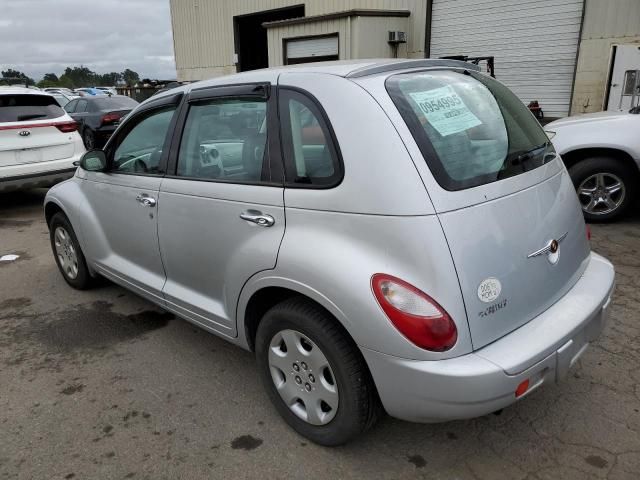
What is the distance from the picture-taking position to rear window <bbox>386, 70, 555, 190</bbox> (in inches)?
83.4

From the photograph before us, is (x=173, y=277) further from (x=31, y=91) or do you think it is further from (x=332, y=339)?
(x=31, y=91)

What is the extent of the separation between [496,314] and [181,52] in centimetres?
2325

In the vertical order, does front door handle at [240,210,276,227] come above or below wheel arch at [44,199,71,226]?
above

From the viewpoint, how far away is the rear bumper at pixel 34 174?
6711 mm

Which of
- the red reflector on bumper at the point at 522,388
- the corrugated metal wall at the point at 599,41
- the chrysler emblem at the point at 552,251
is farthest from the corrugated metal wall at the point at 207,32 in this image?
the red reflector on bumper at the point at 522,388

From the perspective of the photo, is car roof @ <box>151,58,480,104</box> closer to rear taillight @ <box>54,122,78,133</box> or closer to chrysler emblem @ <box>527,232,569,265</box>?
chrysler emblem @ <box>527,232,569,265</box>

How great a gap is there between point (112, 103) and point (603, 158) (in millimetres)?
13006

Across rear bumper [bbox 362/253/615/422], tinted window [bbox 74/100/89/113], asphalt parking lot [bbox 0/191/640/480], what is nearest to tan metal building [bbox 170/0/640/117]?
tinted window [bbox 74/100/89/113]

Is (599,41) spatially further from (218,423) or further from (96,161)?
(218,423)

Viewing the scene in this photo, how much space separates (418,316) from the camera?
190 centimetres

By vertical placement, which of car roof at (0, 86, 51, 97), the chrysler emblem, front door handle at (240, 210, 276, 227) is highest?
car roof at (0, 86, 51, 97)

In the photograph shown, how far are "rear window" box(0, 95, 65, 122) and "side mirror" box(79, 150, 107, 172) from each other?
4068mm

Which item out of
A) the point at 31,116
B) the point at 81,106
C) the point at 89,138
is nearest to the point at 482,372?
the point at 31,116

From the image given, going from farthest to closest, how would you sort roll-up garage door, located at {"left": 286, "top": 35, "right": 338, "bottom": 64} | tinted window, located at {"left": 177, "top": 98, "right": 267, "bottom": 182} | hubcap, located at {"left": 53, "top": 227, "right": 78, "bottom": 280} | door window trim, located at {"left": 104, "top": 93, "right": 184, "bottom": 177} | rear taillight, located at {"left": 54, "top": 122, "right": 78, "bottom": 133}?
1. roll-up garage door, located at {"left": 286, "top": 35, "right": 338, "bottom": 64}
2. rear taillight, located at {"left": 54, "top": 122, "right": 78, "bottom": 133}
3. hubcap, located at {"left": 53, "top": 227, "right": 78, "bottom": 280}
4. door window trim, located at {"left": 104, "top": 93, "right": 184, "bottom": 177}
5. tinted window, located at {"left": 177, "top": 98, "right": 267, "bottom": 182}
